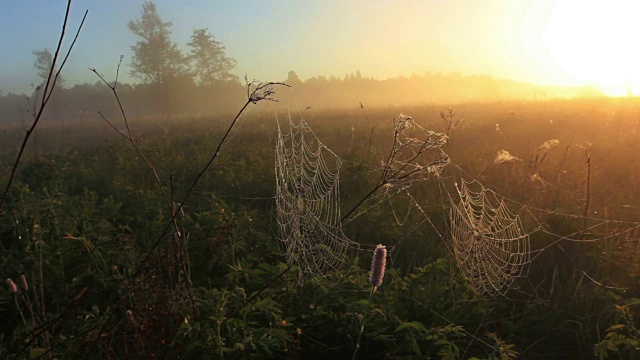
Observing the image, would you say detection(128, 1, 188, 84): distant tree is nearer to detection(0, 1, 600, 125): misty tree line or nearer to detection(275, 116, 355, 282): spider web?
detection(0, 1, 600, 125): misty tree line

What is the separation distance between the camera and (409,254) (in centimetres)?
420

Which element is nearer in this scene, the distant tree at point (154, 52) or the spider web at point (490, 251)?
the spider web at point (490, 251)

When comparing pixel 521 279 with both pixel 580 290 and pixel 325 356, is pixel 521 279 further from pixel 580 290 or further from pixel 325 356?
pixel 325 356

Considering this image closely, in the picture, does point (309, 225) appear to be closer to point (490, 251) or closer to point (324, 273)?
point (324, 273)

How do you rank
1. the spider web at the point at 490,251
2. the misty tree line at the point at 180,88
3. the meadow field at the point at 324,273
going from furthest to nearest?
1. the misty tree line at the point at 180,88
2. the spider web at the point at 490,251
3. the meadow field at the point at 324,273

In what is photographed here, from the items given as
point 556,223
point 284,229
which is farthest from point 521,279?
point 284,229

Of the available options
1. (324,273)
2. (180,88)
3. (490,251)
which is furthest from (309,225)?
(180,88)

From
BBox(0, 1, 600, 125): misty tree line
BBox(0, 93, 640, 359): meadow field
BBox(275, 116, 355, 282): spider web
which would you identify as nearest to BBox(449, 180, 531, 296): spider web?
BBox(0, 93, 640, 359): meadow field

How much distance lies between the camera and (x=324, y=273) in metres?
3.73

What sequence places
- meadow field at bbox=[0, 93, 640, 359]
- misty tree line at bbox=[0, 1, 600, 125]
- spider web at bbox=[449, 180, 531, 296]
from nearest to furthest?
meadow field at bbox=[0, 93, 640, 359] < spider web at bbox=[449, 180, 531, 296] < misty tree line at bbox=[0, 1, 600, 125]

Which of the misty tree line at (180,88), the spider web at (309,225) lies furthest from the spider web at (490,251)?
the misty tree line at (180,88)

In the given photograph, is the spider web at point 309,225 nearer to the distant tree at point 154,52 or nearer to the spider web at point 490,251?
the spider web at point 490,251

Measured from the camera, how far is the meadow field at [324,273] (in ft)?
7.38

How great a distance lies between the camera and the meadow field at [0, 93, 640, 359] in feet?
7.38
